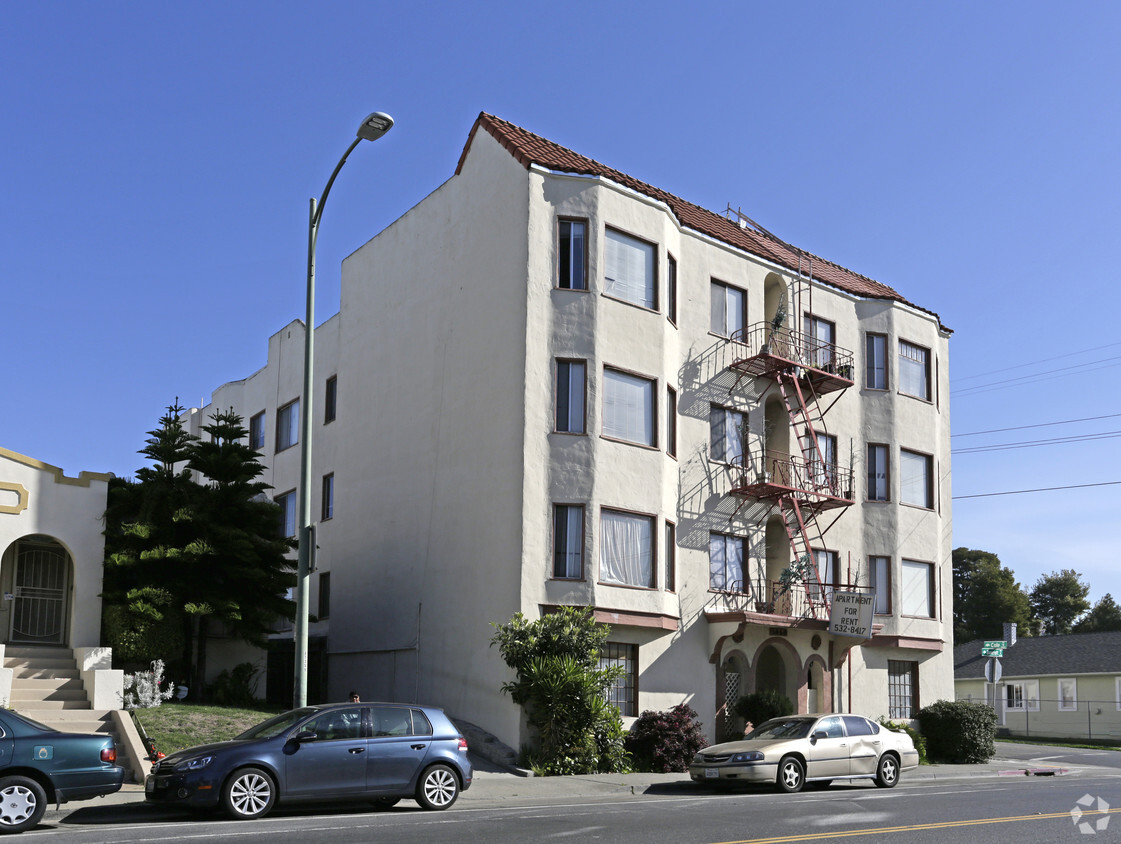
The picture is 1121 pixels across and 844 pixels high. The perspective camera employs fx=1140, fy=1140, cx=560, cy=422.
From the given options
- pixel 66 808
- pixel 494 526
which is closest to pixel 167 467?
pixel 494 526

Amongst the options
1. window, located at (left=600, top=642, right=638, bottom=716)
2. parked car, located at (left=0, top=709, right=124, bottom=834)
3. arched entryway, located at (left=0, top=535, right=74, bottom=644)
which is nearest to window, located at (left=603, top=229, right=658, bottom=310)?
window, located at (left=600, top=642, right=638, bottom=716)

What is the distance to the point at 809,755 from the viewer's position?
2020cm

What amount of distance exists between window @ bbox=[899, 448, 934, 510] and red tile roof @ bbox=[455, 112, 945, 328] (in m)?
4.74

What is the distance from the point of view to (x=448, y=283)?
91.1 ft

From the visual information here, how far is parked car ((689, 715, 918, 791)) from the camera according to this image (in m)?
19.6

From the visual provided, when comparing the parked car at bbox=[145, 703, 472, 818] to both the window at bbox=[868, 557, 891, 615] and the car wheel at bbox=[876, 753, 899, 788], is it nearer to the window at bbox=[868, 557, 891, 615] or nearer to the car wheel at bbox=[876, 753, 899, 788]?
the car wheel at bbox=[876, 753, 899, 788]

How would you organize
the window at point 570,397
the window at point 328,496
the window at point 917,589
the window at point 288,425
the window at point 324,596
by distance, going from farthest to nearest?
1. the window at point 288,425
2. the window at point 917,589
3. the window at point 328,496
4. the window at point 324,596
5. the window at point 570,397

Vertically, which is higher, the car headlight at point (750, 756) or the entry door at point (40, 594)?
the entry door at point (40, 594)

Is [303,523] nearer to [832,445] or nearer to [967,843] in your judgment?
[967,843]

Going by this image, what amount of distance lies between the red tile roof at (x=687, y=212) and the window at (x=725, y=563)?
7.81m

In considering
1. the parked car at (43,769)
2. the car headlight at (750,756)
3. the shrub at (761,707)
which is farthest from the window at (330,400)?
the parked car at (43,769)

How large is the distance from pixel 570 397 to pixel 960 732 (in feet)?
48.6

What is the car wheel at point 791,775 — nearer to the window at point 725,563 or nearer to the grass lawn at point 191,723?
the window at point 725,563

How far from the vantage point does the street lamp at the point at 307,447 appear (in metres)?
16.4
